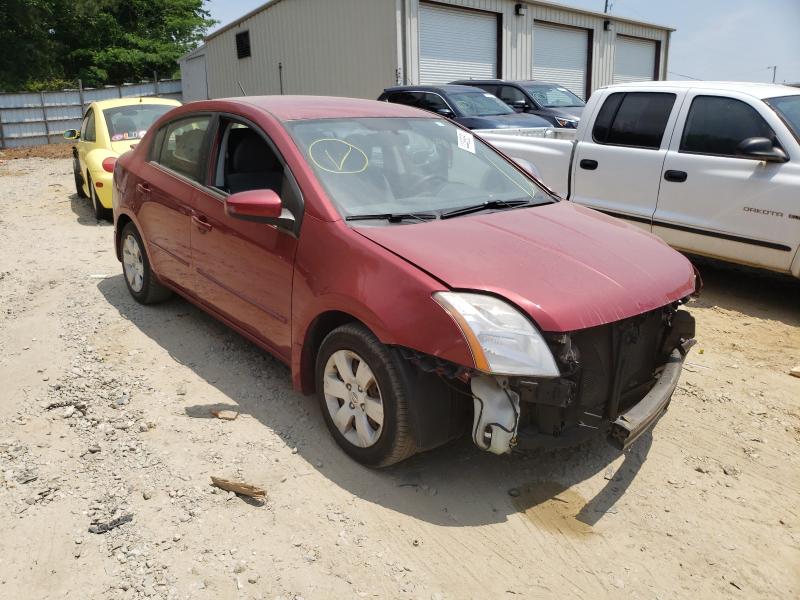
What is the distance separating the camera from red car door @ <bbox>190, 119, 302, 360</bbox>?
3.59 metres

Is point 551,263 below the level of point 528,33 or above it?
below

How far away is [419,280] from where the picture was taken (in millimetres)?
2857

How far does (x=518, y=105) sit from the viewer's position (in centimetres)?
1415

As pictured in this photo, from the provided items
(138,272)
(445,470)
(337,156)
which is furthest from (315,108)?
(138,272)

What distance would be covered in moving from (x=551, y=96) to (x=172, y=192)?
11.3m

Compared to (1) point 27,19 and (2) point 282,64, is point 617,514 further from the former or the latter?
(1) point 27,19

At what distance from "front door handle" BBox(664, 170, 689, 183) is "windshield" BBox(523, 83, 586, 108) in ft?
27.3

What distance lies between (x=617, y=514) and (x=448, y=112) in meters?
9.52

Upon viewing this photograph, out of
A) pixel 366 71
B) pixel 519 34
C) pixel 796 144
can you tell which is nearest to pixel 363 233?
pixel 796 144

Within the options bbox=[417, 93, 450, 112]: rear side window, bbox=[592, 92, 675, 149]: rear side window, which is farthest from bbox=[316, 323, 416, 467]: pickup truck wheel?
bbox=[417, 93, 450, 112]: rear side window

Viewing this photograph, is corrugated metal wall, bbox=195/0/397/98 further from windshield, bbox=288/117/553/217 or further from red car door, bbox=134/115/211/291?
windshield, bbox=288/117/553/217

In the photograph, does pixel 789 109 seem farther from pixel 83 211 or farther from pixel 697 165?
pixel 83 211

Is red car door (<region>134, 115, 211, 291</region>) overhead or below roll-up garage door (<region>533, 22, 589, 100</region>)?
below

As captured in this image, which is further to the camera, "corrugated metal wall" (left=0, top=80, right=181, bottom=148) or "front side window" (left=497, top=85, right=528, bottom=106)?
"corrugated metal wall" (left=0, top=80, right=181, bottom=148)
